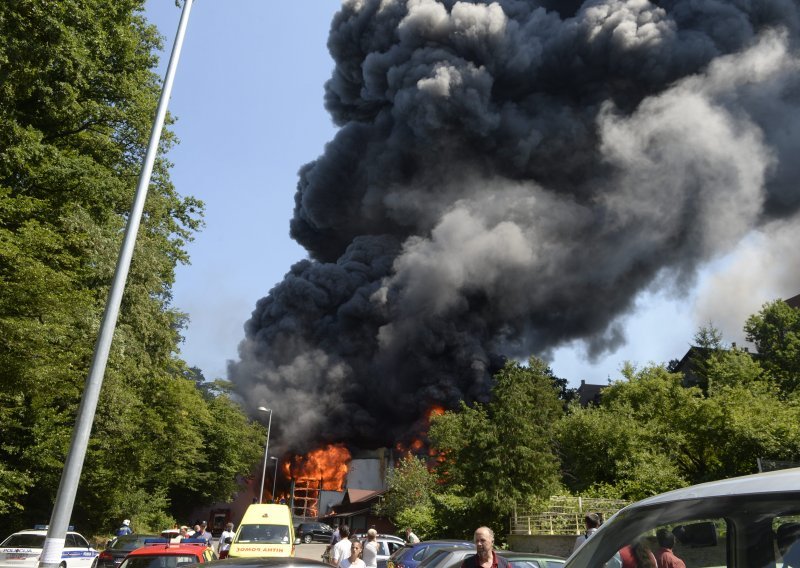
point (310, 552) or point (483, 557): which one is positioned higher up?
point (483, 557)

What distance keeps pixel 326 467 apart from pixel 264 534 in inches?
1982

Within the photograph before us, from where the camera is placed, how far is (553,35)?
6531cm

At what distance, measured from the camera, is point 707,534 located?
2271 mm

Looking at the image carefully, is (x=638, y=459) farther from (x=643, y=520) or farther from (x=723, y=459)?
(x=643, y=520)

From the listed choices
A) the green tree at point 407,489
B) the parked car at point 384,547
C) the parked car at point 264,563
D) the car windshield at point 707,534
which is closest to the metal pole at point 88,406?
the parked car at point 264,563

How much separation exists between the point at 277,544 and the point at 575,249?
182 feet

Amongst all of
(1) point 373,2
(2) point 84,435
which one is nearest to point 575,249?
(1) point 373,2

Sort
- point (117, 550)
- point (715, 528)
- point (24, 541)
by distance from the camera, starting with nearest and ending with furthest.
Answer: point (715, 528) → point (24, 541) → point (117, 550)

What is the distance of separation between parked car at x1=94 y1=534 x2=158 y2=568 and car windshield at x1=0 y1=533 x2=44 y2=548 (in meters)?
1.55

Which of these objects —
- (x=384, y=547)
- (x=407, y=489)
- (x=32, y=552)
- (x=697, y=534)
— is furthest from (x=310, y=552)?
(x=697, y=534)

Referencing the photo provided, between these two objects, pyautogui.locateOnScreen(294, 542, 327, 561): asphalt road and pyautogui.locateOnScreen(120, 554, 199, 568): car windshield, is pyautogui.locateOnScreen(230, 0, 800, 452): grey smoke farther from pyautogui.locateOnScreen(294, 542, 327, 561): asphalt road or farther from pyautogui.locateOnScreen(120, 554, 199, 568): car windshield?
pyautogui.locateOnScreen(120, 554, 199, 568): car windshield

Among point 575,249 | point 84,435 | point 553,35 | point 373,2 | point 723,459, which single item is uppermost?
point 373,2

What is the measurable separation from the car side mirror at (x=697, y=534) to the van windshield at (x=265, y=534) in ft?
44.4

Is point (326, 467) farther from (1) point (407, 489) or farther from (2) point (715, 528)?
(2) point (715, 528)
